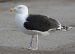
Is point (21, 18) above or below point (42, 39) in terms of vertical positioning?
above

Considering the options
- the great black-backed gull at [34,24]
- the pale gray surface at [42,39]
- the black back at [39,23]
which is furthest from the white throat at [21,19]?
the pale gray surface at [42,39]

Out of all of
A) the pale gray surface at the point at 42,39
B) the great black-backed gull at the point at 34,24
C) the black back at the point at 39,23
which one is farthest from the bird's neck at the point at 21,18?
the pale gray surface at the point at 42,39

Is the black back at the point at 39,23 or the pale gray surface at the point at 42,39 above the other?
the black back at the point at 39,23

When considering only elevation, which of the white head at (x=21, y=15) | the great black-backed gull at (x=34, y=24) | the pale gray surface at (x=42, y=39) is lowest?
the pale gray surface at (x=42, y=39)

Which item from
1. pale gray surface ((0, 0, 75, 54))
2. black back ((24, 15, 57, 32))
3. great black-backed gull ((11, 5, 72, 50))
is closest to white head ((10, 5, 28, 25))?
great black-backed gull ((11, 5, 72, 50))

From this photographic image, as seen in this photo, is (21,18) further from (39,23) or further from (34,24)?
(39,23)

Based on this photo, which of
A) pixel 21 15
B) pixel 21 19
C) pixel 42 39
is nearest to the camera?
pixel 21 19

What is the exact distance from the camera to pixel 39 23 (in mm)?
9352

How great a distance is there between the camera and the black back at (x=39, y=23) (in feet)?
30.4

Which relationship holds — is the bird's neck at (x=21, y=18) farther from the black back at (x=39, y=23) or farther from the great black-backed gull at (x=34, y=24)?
the black back at (x=39, y=23)

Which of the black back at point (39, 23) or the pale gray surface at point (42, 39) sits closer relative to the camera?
the pale gray surface at point (42, 39)

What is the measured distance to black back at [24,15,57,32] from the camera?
9273 mm

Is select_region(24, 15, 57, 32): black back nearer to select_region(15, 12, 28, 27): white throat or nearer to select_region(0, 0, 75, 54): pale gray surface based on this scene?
select_region(15, 12, 28, 27): white throat

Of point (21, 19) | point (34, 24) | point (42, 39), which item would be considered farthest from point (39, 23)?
point (42, 39)
